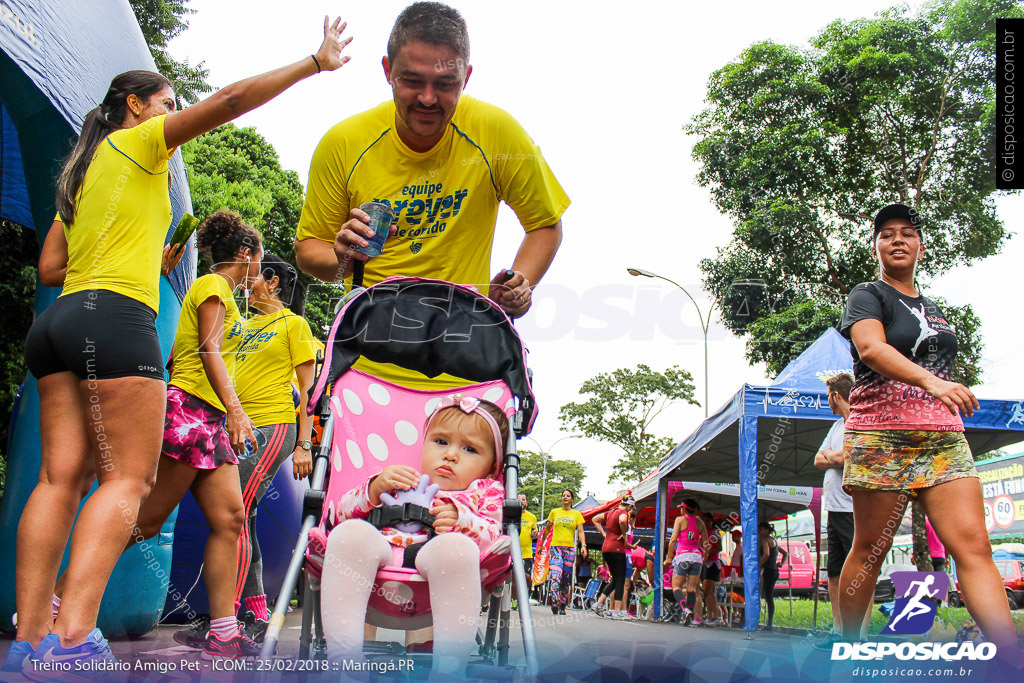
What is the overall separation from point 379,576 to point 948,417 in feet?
8.05

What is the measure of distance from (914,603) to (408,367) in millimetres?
2346

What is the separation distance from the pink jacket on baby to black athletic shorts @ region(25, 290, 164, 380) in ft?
2.46

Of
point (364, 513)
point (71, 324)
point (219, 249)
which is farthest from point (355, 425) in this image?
point (219, 249)

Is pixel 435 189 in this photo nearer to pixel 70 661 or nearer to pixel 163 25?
pixel 70 661

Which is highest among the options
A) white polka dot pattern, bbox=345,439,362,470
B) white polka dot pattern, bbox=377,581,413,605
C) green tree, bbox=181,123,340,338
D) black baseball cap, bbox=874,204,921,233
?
green tree, bbox=181,123,340,338

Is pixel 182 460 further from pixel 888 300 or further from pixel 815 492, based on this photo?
pixel 815 492

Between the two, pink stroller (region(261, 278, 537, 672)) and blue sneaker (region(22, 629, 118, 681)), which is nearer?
blue sneaker (region(22, 629, 118, 681))

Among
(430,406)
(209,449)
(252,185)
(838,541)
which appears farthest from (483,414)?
(252,185)

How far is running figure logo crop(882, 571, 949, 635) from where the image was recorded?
3164mm

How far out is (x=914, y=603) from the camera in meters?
3.22

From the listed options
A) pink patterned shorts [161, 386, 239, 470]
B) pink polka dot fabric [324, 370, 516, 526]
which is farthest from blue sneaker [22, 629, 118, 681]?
pink patterned shorts [161, 386, 239, 470]

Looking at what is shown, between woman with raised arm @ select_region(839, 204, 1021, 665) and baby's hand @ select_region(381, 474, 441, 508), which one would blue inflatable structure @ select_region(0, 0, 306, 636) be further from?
woman with raised arm @ select_region(839, 204, 1021, 665)

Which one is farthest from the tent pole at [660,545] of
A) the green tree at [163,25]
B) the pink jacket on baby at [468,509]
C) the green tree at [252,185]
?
the green tree at [163,25]

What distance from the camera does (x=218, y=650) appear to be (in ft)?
9.98
